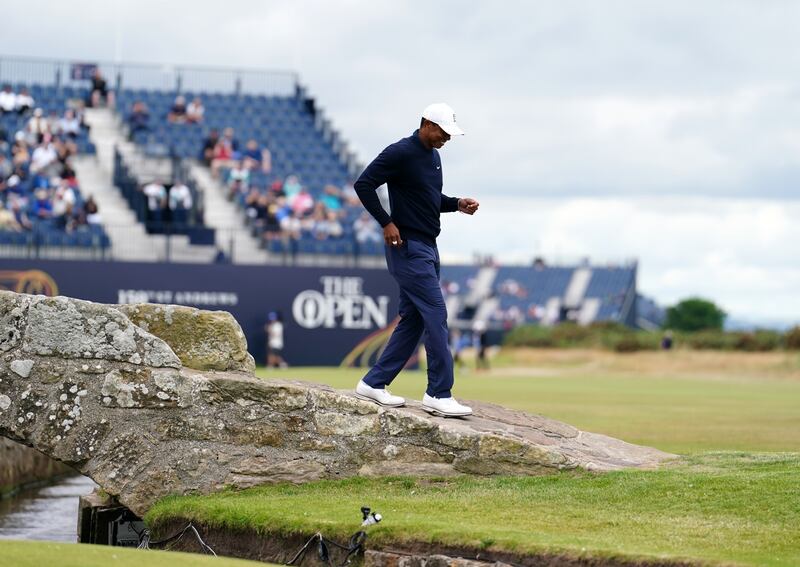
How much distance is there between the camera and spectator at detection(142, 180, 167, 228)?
132 feet

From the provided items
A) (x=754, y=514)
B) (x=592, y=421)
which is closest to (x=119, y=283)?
(x=592, y=421)

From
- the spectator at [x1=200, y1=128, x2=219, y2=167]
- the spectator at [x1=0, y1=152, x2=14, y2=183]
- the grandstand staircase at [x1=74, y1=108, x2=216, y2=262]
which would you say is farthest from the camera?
the spectator at [x1=200, y1=128, x2=219, y2=167]

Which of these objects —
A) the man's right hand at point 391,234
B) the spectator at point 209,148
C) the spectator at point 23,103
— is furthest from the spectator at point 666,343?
the man's right hand at point 391,234

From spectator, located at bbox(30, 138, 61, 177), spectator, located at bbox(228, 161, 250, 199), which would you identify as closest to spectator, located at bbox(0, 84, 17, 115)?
spectator, located at bbox(30, 138, 61, 177)

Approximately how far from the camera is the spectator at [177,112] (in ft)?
153

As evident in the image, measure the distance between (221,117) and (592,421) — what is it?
29766 mm

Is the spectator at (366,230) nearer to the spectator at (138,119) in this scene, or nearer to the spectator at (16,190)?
the spectator at (138,119)

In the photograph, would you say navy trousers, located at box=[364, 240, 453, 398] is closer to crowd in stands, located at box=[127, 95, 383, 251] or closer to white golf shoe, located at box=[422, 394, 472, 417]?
white golf shoe, located at box=[422, 394, 472, 417]

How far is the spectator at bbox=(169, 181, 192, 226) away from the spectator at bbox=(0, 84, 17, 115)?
6.42 m

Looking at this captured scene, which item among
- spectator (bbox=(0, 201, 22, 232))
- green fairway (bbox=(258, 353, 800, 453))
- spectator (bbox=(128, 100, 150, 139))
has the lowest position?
green fairway (bbox=(258, 353, 800, 453))

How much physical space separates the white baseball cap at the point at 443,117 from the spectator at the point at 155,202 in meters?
29.9

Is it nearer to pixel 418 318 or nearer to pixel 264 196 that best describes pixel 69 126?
pixel 264 196

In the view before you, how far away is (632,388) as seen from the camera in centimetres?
3484

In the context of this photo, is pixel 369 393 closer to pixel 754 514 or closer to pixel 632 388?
pixel 754 514
